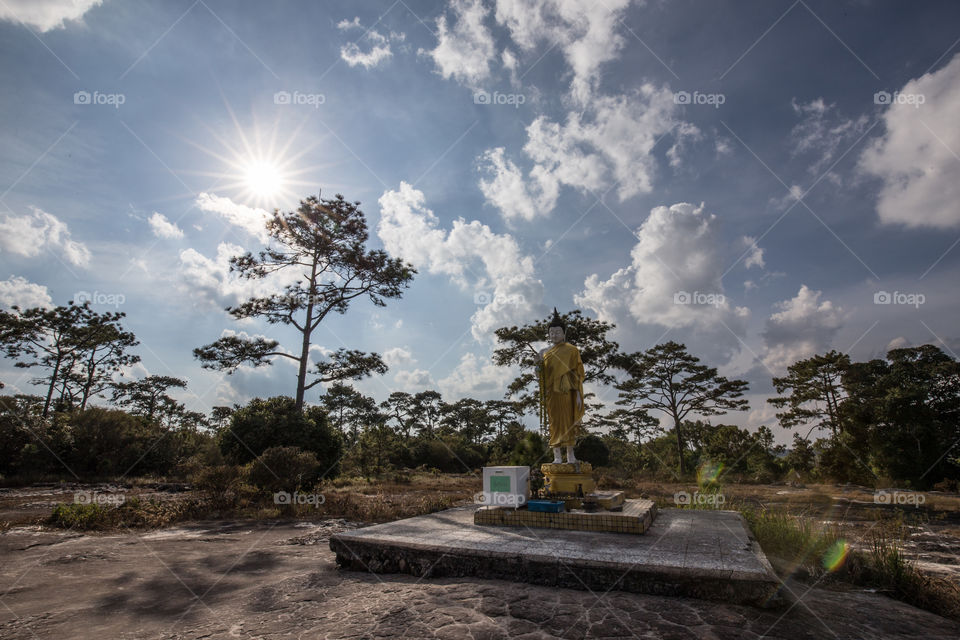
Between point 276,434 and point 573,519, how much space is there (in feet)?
34.9

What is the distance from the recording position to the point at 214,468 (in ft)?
35.9

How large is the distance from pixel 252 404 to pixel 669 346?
75.2 feet

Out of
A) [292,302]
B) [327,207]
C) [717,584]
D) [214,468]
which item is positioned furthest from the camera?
[327,207]

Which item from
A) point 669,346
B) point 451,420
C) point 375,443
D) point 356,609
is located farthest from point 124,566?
point 451,420

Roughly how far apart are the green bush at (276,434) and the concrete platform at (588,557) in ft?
26.1

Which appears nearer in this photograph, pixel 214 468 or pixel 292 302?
pixel 214 468

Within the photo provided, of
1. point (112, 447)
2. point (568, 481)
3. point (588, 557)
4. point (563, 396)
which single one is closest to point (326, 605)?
point (588, 557)

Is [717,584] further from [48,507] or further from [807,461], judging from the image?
[807,461]

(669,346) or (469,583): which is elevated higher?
(669,346)

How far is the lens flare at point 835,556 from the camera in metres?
5.32

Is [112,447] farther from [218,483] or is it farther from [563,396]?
[563,396]

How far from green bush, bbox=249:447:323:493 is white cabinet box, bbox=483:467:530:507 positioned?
6.26 meters

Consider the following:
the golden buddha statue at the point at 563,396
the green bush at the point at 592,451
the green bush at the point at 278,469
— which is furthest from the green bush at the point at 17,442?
the green bush at the point at 592,451

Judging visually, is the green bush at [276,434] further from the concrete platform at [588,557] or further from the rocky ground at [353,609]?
the concrete platform at [588,557]
